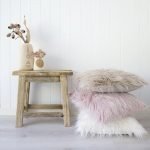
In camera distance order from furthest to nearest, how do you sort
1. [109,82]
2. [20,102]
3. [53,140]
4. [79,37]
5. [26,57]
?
[79,37] < [26,57] < [20,102] < [109,82] < [53,140]

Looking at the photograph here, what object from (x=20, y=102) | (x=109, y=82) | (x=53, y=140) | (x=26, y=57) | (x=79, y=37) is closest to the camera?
(x=53, y=140)

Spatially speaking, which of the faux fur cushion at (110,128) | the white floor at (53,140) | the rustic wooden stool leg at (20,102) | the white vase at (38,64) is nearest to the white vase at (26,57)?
the white vase at (38,64)

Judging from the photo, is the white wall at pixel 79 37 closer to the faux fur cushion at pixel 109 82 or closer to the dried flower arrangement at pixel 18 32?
the dried flower arrangement at pixel 18 32

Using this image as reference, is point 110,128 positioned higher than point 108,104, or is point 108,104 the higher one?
point 108,104

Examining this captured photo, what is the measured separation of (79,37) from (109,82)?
590 millimetres

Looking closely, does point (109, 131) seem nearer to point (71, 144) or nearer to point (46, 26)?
point (71, 144)

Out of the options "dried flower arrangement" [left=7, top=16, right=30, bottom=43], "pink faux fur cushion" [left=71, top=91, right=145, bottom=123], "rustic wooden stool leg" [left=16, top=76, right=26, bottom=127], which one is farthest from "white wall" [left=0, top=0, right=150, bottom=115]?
"pink faux fur cushion" [left=71, top=91, right=145, bottom=123]

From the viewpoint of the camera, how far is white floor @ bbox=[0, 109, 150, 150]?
1.11m

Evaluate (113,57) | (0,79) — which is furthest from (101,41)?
(0,79)

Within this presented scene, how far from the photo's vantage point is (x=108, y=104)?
4.25 ft

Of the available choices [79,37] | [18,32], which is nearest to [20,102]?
[18,32]

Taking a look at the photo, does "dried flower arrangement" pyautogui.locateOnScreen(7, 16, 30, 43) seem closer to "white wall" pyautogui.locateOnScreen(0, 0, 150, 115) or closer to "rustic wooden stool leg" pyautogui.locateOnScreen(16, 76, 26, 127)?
"white wall" pyautogui.locateOnScreen(0, 0, 150, 115)

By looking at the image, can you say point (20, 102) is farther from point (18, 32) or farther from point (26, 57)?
point (18, 32)

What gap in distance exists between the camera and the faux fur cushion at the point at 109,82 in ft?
4.40
